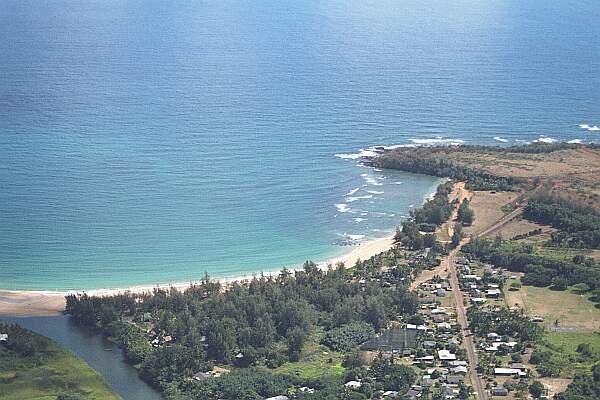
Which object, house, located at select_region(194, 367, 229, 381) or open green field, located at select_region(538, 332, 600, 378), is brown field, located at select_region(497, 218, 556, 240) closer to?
open green field, located at select_region(538, 332, 600, 378)

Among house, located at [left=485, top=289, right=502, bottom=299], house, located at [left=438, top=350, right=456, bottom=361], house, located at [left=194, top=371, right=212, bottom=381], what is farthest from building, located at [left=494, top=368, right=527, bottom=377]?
house, located at [left=194, top=371, right=212, bottom=381]

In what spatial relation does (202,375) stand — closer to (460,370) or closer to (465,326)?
(460,370)

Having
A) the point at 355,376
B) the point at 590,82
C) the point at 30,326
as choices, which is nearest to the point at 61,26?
the point at 590,82

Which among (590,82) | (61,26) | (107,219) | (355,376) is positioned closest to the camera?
(355,376)

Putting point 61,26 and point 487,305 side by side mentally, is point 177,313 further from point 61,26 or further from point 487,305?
point 61,26

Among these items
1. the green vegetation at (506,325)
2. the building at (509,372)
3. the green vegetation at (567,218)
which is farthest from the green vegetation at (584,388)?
the green vegetation at (567,218)
